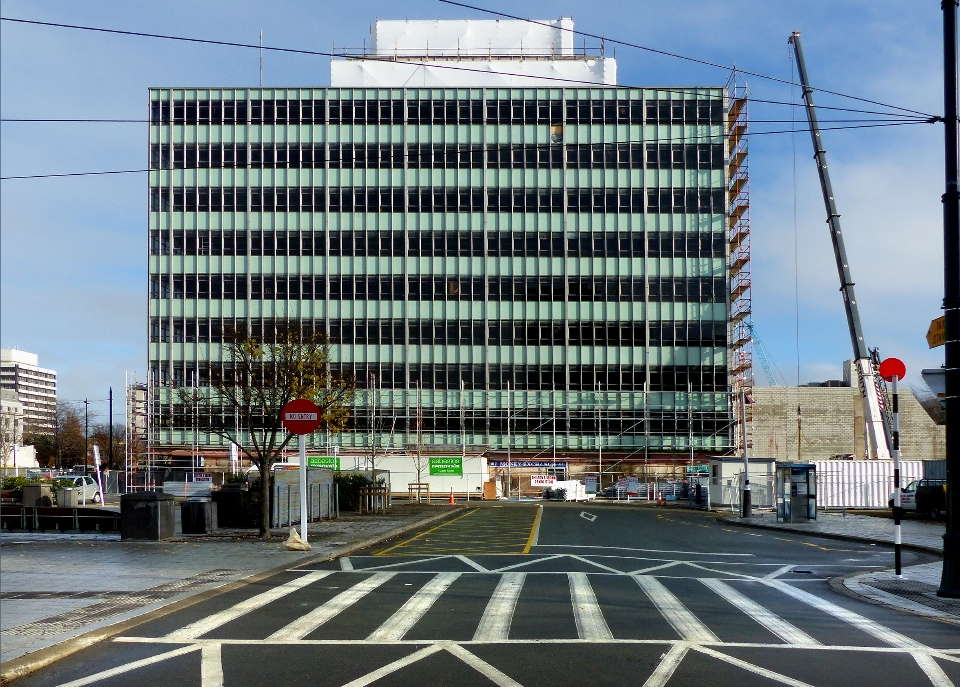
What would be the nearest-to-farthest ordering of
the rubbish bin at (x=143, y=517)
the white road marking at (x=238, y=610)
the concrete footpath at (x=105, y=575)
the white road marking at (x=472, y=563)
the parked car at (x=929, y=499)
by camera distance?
the concrete footpath at (x=105, y=575) → the white road marking at (x=238, y=610) → the white road marking at (x=472, y=563) → the rubbish bin at (x=143, y=517) → the parked car at (x=929, y=499)

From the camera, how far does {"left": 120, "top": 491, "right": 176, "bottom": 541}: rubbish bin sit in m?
22.4

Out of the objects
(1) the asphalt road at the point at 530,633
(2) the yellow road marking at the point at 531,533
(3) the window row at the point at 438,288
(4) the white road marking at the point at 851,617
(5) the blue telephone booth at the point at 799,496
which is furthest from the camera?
(3) the window row at the point at 438,288

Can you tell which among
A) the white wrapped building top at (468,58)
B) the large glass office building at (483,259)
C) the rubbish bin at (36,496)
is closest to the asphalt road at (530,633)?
the rubbish bin at (36,496)

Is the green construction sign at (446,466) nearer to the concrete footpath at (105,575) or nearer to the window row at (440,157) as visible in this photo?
the concrete footpath at (105,575)

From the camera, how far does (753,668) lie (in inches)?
352

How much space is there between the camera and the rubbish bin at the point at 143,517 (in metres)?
22.4

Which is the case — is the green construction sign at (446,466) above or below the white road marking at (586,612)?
below

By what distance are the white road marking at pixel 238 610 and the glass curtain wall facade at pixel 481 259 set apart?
2633 inches

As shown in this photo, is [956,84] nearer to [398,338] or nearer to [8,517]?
[8,517]

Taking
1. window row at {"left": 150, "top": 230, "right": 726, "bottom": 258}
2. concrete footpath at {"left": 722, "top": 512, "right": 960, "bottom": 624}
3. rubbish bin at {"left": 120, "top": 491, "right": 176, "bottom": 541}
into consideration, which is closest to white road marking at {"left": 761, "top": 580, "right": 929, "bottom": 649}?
concrete footpath at {"left": 722, "top": 512, "right": 960, "bottom": 624}

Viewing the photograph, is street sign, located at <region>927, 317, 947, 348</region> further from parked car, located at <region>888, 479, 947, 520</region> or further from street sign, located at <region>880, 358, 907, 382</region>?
parked car, located at <region>888, 479, 947, 520</region>

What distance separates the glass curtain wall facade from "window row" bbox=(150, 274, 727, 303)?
0.14 m

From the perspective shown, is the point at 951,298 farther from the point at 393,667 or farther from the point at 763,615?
the point at 393,667

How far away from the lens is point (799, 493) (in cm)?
3519
